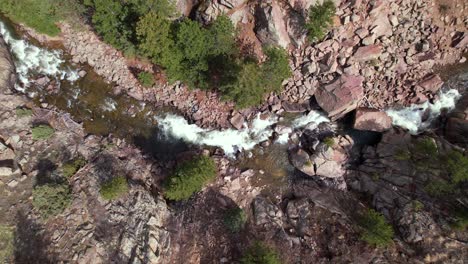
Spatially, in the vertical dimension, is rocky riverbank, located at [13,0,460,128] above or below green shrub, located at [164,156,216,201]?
above

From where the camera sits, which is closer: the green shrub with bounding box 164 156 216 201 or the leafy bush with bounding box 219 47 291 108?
the leafy bush with bounding box 219 47 291 108

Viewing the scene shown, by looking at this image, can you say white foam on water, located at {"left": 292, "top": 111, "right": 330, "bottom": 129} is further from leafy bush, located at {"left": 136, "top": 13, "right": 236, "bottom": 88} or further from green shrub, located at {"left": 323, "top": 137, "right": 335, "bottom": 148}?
leafy bush, located at {"left": 136, "top": 13, "right": 236, "bottom": 88}

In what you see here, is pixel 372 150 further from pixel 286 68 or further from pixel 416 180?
pixel 286 68

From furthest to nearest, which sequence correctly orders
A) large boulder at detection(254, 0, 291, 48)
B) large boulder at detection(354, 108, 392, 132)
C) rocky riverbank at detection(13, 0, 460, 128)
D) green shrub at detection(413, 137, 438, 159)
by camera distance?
large boulder at detection(354, 108, 392, 132)
rocky riverbank at detection(13, 0, 460, 128)
large boulder at detection(254, 0, 291, 48)
green shrub at detection(413, 137, 438, 159)

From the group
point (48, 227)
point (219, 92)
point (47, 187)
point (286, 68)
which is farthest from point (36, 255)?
point (286, 68)

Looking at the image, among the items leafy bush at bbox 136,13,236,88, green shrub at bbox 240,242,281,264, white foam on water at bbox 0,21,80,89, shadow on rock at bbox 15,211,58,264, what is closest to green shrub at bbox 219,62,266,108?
leafy bush at bbox 136,13,236,88

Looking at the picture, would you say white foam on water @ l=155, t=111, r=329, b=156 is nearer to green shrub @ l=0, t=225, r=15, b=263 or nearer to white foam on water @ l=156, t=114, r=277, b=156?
white foam on water @ l=156, t=114, r=277, b=156

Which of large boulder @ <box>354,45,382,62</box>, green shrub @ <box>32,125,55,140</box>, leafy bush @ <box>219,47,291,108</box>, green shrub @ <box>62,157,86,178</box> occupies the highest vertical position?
large boulder @ <box>354,45,382,62</box>

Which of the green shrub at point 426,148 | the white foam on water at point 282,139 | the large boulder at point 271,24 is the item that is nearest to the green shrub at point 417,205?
the green shrub at point 426,148

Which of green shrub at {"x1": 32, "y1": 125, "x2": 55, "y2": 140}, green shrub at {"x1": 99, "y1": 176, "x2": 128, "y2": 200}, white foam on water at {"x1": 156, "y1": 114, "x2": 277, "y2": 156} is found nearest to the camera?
green shrub at {"x1": 99, "y1": 176, "x2": 128, "y2": 200}
